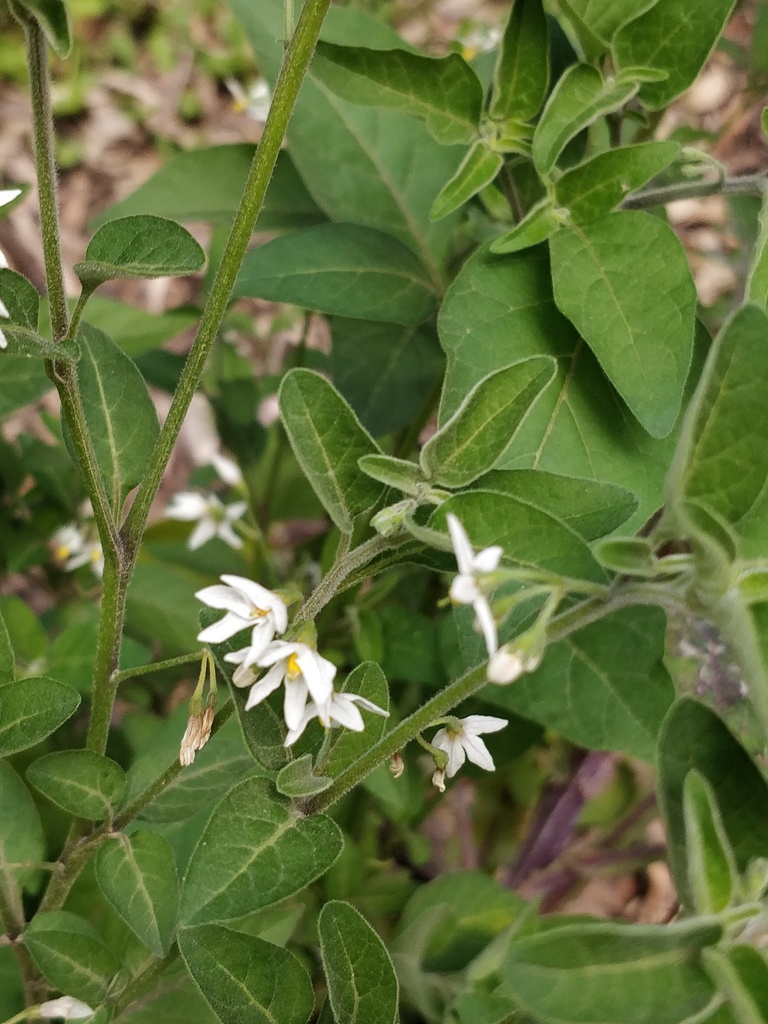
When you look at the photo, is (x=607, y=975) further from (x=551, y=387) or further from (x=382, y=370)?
(x=382, y=370)

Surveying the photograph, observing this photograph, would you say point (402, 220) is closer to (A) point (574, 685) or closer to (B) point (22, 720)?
(A) point (574, 685)

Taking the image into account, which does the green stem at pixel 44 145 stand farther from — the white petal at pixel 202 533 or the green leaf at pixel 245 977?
the white petal at pixel 202 533

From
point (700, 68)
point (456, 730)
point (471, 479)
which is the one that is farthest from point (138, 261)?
point (700, 68)

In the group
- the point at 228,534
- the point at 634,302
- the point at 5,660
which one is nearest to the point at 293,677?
the point at 5,660

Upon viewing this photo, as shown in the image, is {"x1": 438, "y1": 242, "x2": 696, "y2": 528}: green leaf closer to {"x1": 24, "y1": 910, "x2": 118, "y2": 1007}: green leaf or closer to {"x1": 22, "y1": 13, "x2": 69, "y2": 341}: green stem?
{"x1": 22, "y1": 13, "x2": 69, "y2": 341}: green stem

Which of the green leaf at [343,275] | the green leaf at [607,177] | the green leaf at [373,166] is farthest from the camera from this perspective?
the green leaf at [373,166]

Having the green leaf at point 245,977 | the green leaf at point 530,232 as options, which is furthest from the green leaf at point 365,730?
the green leaf at point 530,232
